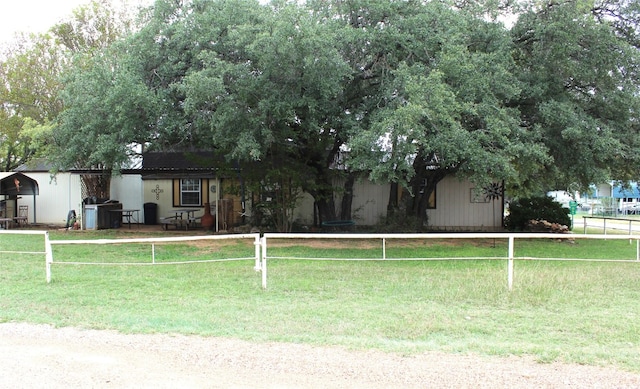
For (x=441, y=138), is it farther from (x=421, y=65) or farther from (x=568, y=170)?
(x=568, y=170)

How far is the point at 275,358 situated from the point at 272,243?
9921mm

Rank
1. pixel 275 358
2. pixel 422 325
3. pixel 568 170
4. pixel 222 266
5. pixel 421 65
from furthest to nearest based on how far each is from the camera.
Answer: pixel 568 170 < pixel 421 65 < pixel 222 266 < pixel 422 325 < pixel 275 358

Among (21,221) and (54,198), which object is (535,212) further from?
(21,221)

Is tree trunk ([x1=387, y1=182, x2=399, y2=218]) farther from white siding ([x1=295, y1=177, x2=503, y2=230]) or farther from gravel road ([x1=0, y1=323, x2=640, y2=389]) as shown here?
gravel road ([x1=0, y1=323, x2=640, y2=389])

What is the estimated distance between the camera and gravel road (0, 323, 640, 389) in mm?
4207

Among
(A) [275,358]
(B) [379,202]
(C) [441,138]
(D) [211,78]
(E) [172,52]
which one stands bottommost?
(A) [275,358]

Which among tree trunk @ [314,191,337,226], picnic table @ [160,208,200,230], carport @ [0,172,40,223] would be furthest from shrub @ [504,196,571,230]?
carport @ [0,172,40,223]

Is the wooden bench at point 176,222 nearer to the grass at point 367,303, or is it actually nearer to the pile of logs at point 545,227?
the grass at point 367,303

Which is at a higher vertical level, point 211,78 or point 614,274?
point 211,78

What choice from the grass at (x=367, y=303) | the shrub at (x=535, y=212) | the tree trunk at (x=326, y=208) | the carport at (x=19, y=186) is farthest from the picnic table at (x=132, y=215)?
the shrub at (x=535, y=212)

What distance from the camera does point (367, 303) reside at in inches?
274

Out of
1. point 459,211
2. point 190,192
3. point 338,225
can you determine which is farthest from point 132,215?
point 459,211

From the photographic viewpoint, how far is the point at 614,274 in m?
9.38

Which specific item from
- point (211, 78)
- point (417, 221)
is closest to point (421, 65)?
point (211, 78)
